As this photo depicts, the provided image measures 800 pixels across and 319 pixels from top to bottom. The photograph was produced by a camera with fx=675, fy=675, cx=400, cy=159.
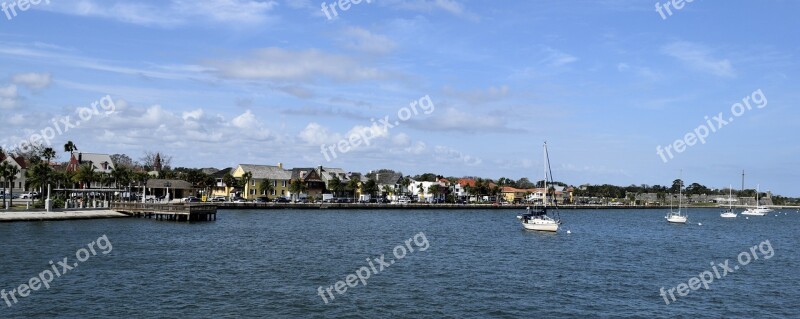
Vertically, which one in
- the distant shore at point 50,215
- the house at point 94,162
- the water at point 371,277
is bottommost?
the water at point 371,277

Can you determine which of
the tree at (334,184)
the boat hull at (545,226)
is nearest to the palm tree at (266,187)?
the tree at (334,184)

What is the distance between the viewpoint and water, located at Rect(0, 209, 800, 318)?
33.8 meters

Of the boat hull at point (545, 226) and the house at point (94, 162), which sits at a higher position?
the house at point (94, 162)

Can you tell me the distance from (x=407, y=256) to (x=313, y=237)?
19.2m

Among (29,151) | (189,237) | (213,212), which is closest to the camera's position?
(189,237)

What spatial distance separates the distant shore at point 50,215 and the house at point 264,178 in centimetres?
7512

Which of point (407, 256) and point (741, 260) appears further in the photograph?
point (741, 260)

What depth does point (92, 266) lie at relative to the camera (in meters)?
44.9

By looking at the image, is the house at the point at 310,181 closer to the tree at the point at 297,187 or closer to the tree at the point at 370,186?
the tree at the point at 297,187

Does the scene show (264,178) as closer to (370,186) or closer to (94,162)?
(370,186)

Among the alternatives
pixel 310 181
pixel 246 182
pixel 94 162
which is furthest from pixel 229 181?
pixel 94 162

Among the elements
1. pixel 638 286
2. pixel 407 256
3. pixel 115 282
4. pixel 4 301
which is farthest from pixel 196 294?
pixel 638 286

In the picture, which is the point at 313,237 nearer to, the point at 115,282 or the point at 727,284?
the point at 115,282

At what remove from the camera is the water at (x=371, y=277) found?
33844 millimetres
